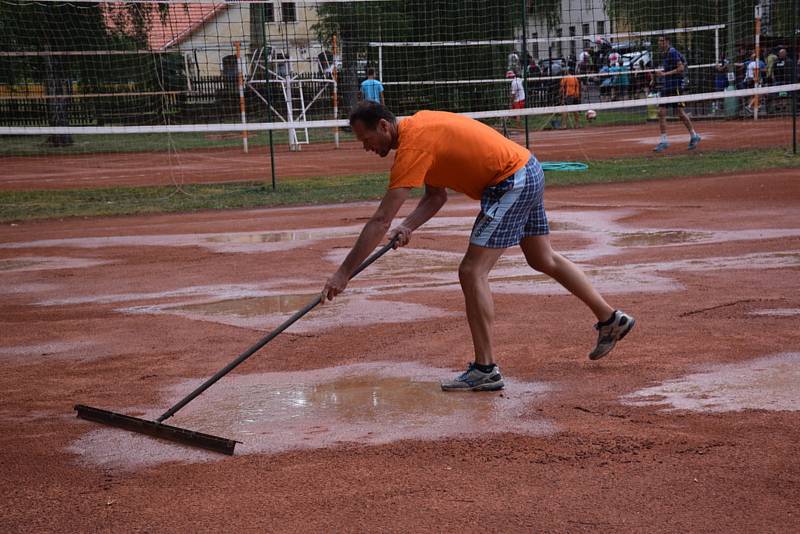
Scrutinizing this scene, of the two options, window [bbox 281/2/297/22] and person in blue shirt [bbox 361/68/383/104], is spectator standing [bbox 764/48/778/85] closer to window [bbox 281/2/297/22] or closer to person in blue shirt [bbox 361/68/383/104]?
person in blue shirt [bbox 361/68/383/104]

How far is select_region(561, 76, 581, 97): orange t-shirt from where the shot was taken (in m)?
23.9

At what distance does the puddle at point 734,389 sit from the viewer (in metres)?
5.14

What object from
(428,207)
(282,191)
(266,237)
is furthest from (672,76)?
(428,207)

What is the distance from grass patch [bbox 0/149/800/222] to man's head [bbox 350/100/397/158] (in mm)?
10636

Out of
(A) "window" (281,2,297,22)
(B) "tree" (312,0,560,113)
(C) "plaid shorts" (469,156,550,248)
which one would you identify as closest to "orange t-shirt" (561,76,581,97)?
(B) "tree" (312,0,560,113)

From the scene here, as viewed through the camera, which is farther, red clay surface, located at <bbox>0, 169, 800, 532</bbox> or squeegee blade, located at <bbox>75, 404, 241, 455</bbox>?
squeegee blade, located at <bbox>75, 404, 241, 455</bbox>

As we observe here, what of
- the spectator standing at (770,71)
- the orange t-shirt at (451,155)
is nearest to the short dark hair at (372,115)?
the orange t-shirt at (451,155)

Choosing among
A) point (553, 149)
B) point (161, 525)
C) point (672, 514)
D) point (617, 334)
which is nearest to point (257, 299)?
point (617, 334)

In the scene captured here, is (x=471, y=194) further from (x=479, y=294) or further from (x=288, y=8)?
(x=288, y=8)

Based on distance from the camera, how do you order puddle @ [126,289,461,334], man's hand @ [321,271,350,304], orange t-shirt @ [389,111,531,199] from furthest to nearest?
1. puddle @ [126,289,461,334]
2. man's hand @ [321,271,350,304]
3. orange t-shirt @ [389,111,531,199]

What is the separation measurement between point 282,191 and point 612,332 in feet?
39.4

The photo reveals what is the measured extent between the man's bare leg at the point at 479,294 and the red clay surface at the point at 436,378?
0.29m

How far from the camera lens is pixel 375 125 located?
5.34m

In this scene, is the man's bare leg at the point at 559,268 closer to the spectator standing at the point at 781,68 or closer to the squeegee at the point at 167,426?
the squeegee at the point at 167,426
